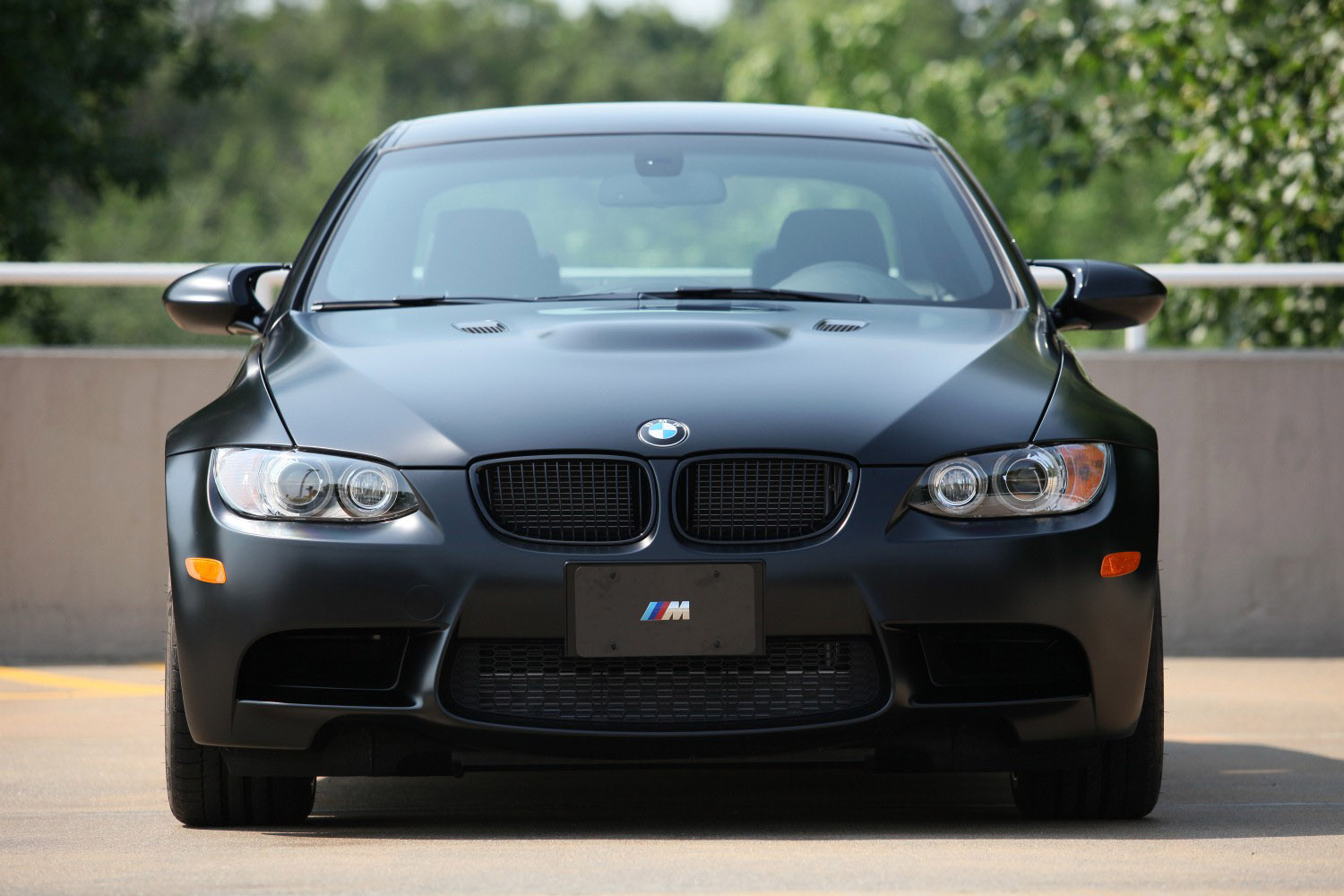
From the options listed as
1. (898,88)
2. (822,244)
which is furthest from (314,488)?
(898,88)

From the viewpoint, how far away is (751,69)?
5125 centimetres

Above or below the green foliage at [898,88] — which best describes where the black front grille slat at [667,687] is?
above

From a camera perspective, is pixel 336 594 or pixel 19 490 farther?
pixel 19 490

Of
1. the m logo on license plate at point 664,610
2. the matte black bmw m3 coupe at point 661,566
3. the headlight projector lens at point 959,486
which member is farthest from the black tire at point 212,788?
the headlight projector lens at point 959,486

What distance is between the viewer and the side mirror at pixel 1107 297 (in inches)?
193

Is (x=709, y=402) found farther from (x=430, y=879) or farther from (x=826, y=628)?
(x=430, y=879)

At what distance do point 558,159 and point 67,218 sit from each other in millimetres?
54893

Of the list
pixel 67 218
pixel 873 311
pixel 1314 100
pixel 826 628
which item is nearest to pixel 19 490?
pixel 873 311

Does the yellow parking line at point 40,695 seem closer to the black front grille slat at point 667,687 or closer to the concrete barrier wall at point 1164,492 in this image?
the concrete barrier wall at point 1164,492

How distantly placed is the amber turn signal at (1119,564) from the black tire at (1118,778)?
17 cm

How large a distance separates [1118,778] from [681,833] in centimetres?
88

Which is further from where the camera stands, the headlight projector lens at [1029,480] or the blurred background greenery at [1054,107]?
the blurred background greenery at [1054,107]

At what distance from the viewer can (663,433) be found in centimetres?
388

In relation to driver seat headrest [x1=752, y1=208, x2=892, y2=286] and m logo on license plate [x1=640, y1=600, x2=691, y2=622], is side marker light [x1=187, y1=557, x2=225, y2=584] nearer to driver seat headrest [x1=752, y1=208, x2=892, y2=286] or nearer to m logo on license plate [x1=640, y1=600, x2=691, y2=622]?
m logo on license plate [x1=640, y1=600, x2=691, y2=622]
